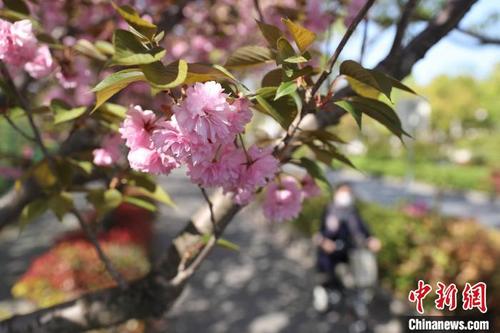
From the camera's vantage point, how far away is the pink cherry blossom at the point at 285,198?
1456 mm

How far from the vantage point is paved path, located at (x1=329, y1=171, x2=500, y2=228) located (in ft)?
46.5

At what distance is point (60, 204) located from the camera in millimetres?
1485

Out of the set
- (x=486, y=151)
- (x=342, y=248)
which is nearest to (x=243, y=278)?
(x=342, y=248)

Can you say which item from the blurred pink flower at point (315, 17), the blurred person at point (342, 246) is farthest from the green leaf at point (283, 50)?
the blurred person at point (342, 246)

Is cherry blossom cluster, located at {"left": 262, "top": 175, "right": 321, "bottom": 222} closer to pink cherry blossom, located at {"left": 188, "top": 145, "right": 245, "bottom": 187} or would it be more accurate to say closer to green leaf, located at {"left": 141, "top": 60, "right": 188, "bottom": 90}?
pink cherry blossom, located at {"left": 188, "top": 145, "right": 245, "bottom": 187}

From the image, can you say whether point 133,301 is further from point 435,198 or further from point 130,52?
point 435,198

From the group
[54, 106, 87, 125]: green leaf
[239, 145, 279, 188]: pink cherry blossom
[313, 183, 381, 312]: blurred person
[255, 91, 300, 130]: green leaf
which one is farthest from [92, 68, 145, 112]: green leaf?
[313, 183, 381, 312]: blurred person

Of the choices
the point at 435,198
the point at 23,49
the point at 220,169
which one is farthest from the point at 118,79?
the point at 435,198

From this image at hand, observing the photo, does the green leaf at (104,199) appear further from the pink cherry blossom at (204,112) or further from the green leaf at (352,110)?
the green leaf at (352,110)

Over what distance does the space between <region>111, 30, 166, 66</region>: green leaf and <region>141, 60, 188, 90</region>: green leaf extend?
0.02 meters

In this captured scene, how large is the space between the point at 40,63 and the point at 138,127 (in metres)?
0.70

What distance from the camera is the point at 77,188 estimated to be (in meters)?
1.58

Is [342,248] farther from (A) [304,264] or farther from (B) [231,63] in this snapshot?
Result: (B) [231,63]

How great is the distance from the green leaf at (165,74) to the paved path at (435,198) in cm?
1124
